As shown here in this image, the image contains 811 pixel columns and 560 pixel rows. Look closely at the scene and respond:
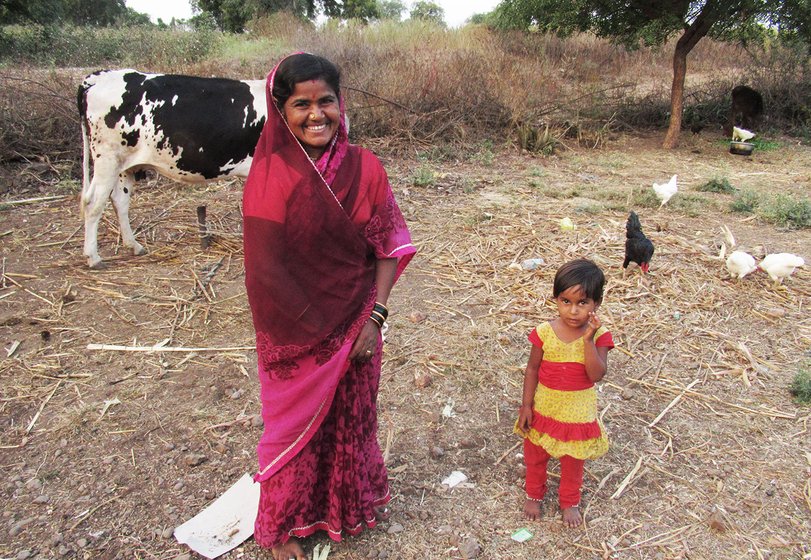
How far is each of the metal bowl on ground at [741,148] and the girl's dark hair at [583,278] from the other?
8928 millimetres

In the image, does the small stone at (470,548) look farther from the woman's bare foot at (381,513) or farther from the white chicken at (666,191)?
the white chicken at (666,191)

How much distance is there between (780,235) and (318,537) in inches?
210

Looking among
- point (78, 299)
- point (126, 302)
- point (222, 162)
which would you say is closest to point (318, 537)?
point (126, 302)

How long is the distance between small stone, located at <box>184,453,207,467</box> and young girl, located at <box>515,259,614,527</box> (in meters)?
1.49

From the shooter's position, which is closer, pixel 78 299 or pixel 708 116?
pixel 78 299

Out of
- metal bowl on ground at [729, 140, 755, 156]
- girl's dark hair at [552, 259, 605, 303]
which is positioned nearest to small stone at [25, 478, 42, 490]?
girl's dark hair at [552, 259, 605, 303]

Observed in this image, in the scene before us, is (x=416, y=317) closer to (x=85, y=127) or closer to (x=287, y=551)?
(x=287, y=551)

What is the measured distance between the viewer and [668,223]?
5633 millimetres

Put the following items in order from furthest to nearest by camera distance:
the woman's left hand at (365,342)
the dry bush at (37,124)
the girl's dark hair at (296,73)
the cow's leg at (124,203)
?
the dry bush at (37,124), the cow's leg at (124,203), the woman's left hand at (365,342), the girl's dark hair at (296,73)

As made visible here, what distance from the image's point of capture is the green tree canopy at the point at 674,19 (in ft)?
27.8

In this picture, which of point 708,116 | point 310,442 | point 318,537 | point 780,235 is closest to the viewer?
point 310,442

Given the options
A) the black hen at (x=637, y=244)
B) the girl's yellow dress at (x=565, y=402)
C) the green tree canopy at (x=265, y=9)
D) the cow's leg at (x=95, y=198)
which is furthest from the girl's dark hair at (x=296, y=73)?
the green tree canopy at (x=265, y=9)

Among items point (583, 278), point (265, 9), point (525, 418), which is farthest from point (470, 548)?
point (265, 9)

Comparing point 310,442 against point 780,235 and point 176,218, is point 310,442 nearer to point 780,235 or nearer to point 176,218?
point 176,218
